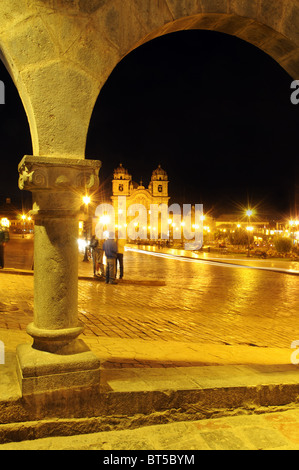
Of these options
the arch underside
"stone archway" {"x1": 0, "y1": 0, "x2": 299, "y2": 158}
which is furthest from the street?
the arch underside

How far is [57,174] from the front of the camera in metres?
3.08

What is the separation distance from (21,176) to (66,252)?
2.29ft

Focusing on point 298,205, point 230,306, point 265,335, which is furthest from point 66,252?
point 298,205

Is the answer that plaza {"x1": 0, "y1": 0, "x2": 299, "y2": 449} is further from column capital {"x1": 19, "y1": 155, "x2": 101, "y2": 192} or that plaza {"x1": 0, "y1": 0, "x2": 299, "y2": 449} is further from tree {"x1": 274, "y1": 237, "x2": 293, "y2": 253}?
tree {"x1": 274, "y1": 237, "x2": 293, "y2": 253}

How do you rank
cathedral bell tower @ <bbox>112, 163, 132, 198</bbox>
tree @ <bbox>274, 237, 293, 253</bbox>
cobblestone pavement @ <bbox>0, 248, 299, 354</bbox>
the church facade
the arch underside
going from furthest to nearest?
cathedral bell tower @ <bbox>112, 163, 132, 198</bbox> → the church facade → tree @ <bbox>274, 237, 293, 253</bbox> → cobblestone pavement @ <bbox>0, 248, 299, 354</bbox> → the arch underside

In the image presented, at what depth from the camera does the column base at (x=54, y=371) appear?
9.52 feet

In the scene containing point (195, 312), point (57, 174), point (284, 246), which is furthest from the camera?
point (284, 246)

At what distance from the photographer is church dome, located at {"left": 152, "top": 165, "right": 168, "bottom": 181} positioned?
4215 inches

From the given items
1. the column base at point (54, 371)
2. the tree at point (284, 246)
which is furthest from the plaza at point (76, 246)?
the tree at point (284, 246)

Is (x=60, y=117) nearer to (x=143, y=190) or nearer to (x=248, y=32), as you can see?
(x=248, y=32)

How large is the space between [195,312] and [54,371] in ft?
17.5

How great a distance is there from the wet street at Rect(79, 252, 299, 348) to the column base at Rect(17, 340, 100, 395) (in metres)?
2.72

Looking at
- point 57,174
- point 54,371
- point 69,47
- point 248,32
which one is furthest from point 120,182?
point 54,371
